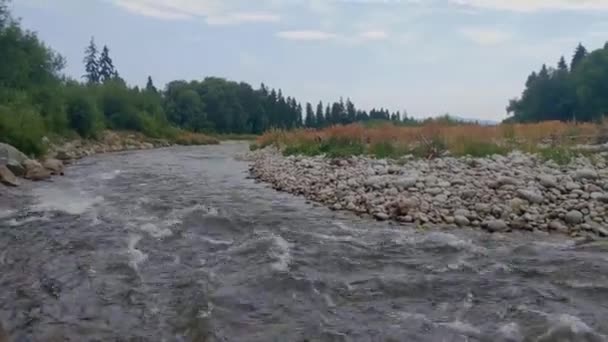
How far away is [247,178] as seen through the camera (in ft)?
43.7

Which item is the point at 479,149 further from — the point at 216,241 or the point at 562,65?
the point at 562,65

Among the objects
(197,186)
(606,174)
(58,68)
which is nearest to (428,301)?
(606,174)

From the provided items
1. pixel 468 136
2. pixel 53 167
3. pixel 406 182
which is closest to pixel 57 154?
pixel 53 167

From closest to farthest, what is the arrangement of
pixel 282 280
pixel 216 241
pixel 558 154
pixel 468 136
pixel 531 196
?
1. pixel 282 280
2. pixel 216 241
3. pixel 531 196
4. pixel 558 154
5. pixel 468 136

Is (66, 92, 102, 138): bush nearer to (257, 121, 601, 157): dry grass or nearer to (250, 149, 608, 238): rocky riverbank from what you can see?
(257, 121, 601, 157): dry grass

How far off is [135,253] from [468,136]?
28.3 feet

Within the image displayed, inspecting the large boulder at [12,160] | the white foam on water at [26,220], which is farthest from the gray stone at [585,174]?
the large boulder at [12,160]

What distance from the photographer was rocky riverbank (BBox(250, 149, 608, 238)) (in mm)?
7148

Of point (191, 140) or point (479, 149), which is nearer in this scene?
point (479, 149)

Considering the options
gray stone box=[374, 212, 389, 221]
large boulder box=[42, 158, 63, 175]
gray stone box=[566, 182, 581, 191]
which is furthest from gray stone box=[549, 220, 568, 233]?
large boulder box=[42, 158, 63, 175]

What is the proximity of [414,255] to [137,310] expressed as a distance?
3.12 metres

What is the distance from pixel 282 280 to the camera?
5.06 metres

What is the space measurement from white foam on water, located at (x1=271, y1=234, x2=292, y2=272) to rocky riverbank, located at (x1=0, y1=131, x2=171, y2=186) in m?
7.46

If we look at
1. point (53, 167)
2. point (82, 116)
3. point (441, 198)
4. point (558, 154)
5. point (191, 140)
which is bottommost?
point (441, 198)
